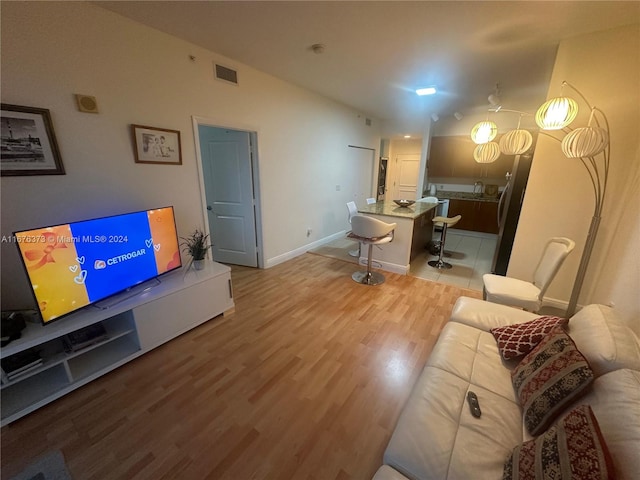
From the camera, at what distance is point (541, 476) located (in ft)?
2.63

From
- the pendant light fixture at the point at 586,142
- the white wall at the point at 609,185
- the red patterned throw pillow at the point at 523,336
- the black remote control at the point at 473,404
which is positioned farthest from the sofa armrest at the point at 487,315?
the pendant light fixture at the point at 586,142

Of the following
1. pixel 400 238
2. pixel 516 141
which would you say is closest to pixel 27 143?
pixel 400 238

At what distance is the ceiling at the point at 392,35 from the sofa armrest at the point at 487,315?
225 centimetres

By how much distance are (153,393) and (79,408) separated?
0.43 m

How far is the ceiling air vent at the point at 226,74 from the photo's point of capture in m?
2.82

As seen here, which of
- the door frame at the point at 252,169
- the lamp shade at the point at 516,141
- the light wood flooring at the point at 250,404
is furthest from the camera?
the door frame at the point at 252,169

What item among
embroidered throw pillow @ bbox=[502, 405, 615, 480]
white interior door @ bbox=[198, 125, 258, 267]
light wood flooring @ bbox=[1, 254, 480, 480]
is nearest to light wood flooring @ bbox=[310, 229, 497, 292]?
light wood flooring @ bbox=[1, 254, 480, 480]

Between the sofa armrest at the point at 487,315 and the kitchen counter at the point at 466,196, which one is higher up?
the kitchen counter at the point at 466,196

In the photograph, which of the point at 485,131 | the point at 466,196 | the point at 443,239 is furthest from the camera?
the point at 466,196

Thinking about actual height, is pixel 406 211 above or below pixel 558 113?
below

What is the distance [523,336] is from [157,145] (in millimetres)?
3287

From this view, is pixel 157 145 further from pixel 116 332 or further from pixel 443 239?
pixel 443 239

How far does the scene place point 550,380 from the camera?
1137 mm

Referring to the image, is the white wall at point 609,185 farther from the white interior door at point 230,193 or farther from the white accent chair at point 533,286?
the white interior door at point 230,193
